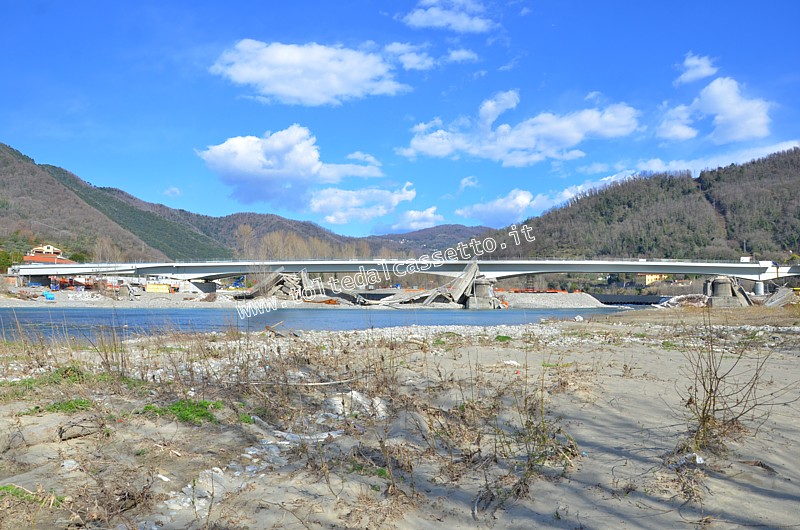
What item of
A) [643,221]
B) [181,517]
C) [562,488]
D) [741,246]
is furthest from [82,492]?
[643,221]

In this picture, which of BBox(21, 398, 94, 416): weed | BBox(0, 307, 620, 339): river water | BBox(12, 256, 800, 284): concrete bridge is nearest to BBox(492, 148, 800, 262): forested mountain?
BBox(12, 256, 800, 284): concrete bridge

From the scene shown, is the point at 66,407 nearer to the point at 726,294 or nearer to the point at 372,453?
the point at 372,453

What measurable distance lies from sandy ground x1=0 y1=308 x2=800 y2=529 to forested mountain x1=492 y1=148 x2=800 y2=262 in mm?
124535

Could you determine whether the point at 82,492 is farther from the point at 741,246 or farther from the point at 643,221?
the point at 643,221

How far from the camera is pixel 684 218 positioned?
140 m

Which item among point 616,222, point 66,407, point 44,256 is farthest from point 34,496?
point 616,222

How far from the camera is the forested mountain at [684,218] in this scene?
123m

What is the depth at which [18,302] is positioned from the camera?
51.8 metres

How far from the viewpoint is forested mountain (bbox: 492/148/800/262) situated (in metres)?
123

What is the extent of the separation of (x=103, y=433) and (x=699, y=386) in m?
Answer: 8.41

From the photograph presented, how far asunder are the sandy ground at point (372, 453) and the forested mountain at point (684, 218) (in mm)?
124535

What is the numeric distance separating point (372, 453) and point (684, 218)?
154763 millimetres

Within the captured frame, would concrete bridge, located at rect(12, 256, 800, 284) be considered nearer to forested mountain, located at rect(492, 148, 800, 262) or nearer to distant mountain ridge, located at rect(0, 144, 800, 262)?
distant mountain ridge, located at rect(0, 144, 800, 262)

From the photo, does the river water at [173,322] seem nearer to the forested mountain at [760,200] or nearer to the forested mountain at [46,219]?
the forested mountain at [46,219]
